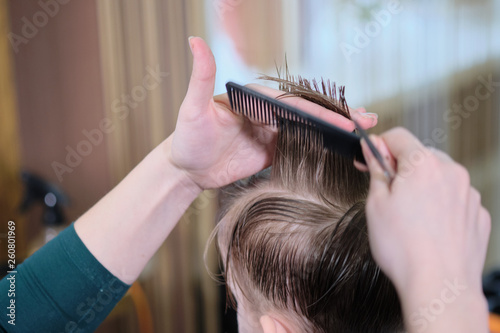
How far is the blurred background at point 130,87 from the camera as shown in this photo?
4.78ft

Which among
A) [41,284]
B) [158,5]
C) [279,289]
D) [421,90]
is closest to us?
[279,289]

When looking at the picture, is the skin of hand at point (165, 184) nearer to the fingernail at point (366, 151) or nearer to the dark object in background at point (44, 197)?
the fingernail at point (366, 151)

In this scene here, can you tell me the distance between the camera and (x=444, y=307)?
0.38 metres

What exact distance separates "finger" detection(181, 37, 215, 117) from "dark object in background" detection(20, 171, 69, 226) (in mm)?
999

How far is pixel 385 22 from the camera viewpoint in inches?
89.4

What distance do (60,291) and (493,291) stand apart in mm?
1986

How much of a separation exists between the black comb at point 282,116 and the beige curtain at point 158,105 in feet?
3.10

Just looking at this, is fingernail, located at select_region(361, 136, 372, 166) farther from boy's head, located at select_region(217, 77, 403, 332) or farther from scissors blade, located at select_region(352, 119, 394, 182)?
boy's head, located at select_region(217, 77, 403, 332)

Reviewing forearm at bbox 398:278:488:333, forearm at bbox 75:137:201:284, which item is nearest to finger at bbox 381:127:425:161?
forearm at bbox 398:278:488:333

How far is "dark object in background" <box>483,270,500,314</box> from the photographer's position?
76.0 inches

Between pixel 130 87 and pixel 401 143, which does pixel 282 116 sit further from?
pixel 130 87

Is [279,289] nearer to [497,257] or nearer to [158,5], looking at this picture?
[158,5]

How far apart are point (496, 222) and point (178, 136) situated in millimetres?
2908

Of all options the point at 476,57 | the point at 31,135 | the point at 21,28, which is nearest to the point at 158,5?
the point at 21,28
